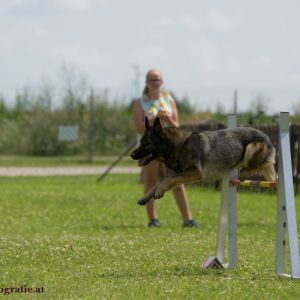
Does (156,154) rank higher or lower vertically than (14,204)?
higher

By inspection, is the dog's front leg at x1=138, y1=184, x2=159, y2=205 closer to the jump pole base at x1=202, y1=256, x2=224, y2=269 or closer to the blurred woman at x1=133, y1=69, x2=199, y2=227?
the jump pole base at x1=202, y1=256, x2=224, y2=269

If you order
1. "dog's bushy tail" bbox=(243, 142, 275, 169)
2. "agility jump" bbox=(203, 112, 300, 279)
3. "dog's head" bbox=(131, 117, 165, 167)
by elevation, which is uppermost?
"dog's head" bbox=(131, 117, 165, 167)

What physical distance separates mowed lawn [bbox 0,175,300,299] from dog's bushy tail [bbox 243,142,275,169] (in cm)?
105

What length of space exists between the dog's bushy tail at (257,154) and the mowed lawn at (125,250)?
1053 mm

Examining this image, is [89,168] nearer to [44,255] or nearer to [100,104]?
[100,104]

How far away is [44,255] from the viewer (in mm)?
9195

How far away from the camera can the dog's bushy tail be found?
8.39 metres

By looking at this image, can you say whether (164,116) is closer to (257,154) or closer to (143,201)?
(257,154)

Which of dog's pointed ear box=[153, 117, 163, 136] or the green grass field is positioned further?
the green grass field

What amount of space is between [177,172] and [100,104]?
2430 centimetres

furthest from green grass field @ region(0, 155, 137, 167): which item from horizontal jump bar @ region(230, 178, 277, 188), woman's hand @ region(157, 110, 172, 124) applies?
horizontal jump bar @ region(230, 178, 277, 188)

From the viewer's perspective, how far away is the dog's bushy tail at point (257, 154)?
8.39m

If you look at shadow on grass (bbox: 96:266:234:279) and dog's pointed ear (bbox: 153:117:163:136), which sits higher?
dog's pointed ear (bbox: 153:117:163:136)

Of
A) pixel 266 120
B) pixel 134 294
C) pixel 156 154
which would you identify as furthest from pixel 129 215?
pixel 266 120
